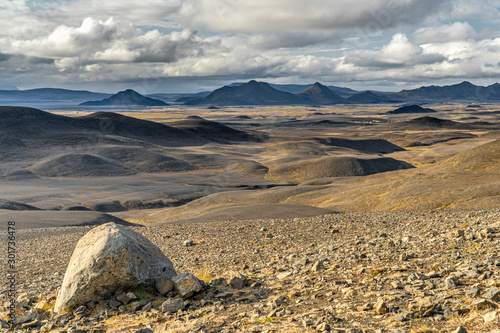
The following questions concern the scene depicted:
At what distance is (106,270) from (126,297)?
754 mm

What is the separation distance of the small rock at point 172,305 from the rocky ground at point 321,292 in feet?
0.07

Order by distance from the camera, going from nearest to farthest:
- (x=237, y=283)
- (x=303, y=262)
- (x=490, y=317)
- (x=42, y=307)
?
(x=490, y=317) < (x=237, y=283) < (x=42, y=307) < (x=303, y=262)

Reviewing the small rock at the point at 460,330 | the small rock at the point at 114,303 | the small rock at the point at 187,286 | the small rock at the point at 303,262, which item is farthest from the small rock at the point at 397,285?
the small rock at the point at 114,303

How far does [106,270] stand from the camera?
8898mm

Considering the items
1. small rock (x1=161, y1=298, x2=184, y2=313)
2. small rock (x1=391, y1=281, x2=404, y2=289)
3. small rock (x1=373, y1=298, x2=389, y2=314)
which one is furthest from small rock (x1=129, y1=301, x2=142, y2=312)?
small rock (x1=391, y1=281, x2=404, y2=289)

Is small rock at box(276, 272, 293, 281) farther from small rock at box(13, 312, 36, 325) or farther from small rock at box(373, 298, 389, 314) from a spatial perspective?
small rock at box(13, 312, 36, 325)

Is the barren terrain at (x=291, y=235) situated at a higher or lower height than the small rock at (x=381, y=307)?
lower

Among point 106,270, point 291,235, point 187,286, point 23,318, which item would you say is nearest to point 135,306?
point 106,270

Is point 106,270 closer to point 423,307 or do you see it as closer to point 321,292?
point 321,292

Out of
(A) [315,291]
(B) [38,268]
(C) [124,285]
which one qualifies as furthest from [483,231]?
(B) [38,268]

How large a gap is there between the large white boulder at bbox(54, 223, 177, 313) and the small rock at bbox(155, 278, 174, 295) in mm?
224

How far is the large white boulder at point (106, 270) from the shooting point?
29.2ft

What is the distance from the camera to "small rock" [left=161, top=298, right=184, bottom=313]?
8.23 meters

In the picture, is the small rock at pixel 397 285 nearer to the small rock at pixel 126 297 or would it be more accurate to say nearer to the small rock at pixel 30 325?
the small rock at pixel 126 297
